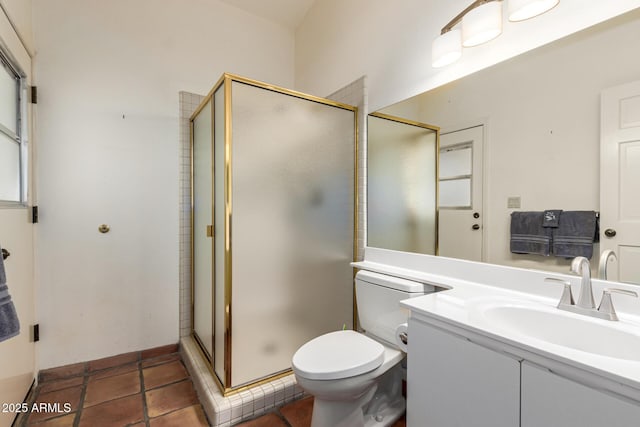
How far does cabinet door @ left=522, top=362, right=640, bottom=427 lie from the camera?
23.9 inches

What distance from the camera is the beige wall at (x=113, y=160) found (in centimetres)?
190

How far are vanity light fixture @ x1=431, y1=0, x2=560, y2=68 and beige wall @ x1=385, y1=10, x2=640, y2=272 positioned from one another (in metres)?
0.14

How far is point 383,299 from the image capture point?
150cm

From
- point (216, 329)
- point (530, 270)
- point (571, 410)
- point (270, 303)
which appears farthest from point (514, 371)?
point (216, 329)

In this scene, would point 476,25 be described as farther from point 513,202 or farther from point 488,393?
point 488,393

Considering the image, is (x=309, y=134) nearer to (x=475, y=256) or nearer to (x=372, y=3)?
(x=372, y=3)

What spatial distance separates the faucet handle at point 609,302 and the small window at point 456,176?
60 cm

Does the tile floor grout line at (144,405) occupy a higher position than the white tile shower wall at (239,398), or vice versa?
the white tile shower wall at (239,398)

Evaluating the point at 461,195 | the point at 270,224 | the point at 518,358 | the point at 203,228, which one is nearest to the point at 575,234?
the point at 461,195

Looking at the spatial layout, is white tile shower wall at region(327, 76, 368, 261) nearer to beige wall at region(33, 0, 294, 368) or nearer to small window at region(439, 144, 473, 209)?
small window at region(439, 144, 473, 209)

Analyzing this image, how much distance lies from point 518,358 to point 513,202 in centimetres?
68

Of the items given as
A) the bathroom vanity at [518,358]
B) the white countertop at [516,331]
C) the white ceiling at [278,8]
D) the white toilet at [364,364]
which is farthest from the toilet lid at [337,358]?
the white ceiling at [278,8]

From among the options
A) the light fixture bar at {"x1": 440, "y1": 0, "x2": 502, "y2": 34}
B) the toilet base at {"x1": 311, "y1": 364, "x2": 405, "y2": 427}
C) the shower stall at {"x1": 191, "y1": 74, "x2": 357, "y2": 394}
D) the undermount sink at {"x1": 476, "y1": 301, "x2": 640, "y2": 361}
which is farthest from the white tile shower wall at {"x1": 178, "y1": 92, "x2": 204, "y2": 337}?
the undermount sink at {"x1": 476, "y1": 301, "x2": 640, "y2": 361}

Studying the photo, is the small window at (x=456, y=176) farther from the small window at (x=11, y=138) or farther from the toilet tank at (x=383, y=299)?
the small window at (x=11, y=138)
